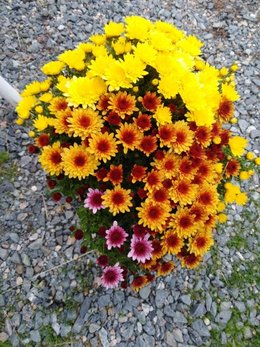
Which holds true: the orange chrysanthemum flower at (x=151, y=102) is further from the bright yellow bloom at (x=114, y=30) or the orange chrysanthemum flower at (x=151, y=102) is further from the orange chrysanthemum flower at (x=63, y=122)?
the bright yellow bloom at (x=114, y=30)

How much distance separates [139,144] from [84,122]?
0.27 metres

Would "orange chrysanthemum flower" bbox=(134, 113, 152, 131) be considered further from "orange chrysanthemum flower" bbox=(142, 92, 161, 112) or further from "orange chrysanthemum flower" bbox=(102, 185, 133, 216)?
"orange chrysanthemum flower" bbox=(102, 185, 133, 216)

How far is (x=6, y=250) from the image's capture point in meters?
2.62

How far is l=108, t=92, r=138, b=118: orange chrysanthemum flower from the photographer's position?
194 cm

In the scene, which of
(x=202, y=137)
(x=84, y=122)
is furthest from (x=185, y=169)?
(x=84, y=122)

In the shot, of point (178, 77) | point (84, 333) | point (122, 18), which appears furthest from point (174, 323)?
point (122, 18)

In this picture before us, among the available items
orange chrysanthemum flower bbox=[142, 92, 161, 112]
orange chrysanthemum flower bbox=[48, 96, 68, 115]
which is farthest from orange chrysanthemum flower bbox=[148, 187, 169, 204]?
orange chrysanthemum flower bbox=[48, 96, 68, 115]

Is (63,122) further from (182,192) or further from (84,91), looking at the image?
(182,192)

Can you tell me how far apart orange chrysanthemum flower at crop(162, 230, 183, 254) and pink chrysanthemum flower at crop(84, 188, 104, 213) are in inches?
13.6

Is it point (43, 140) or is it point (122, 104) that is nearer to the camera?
point (122, 104)

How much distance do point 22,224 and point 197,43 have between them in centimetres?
149

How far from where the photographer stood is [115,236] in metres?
2.00

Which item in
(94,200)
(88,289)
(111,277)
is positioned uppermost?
(94,200)

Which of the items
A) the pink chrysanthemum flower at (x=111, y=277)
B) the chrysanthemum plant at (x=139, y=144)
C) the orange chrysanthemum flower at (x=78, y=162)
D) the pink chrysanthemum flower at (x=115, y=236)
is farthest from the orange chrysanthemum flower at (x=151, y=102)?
the pink chrysanthemum flower at (x=111, y=277)
